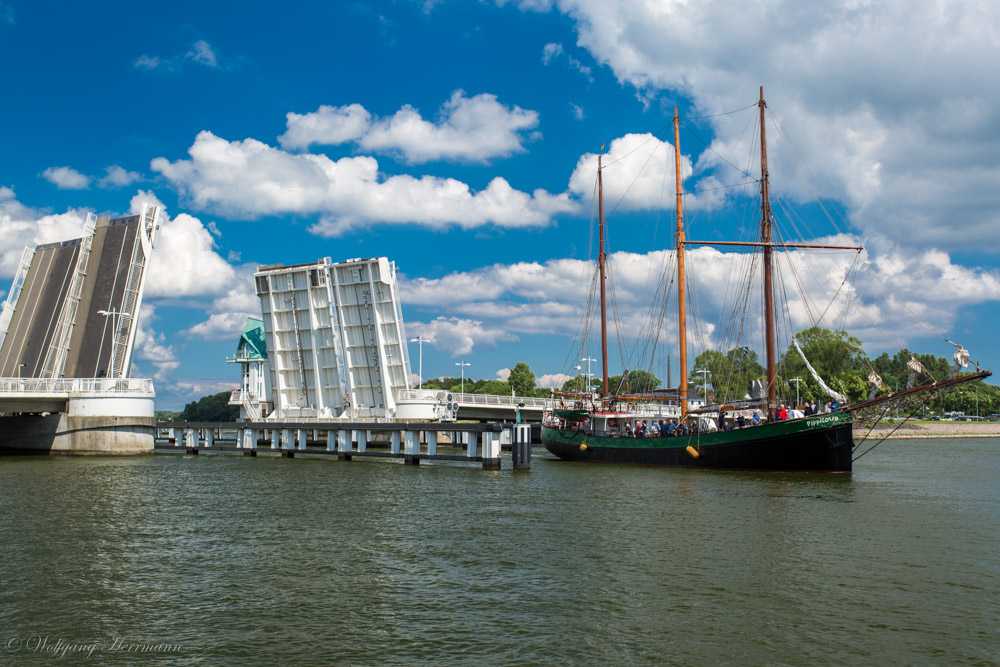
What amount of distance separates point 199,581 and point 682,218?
125 feet

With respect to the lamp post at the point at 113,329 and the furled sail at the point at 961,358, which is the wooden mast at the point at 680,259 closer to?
the furled sail at the point at 961,358

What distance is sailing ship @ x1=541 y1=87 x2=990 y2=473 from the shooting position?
3541 centimetres

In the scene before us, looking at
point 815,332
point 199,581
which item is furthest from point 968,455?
point 199,581

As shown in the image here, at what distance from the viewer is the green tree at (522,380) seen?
117 metres

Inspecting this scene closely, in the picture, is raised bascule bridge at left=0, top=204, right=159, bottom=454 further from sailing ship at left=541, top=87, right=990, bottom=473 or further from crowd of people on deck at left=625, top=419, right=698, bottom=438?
crowd of people on deck at left=625, top=419, right=698, bottom=438

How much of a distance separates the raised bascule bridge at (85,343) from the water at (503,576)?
1875 centimetres

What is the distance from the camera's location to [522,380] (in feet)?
387

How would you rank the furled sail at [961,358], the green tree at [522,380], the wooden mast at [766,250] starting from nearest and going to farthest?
the furled sail at [961,358]
the wooden mast at [766,250]
the green tree at [522,380]

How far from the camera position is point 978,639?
37.8 feet

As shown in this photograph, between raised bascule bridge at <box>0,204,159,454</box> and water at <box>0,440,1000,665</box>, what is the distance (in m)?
18.7

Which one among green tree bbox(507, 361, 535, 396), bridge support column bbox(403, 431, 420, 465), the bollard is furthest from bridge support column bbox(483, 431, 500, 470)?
green tree bbox(507, 361, 535, 396)

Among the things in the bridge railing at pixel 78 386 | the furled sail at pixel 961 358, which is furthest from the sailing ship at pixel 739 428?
the bridge railing at pixel 78 386

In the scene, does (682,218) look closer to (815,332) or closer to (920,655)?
(920,655)

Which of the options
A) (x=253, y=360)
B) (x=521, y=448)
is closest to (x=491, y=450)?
(x=521, y=448)
